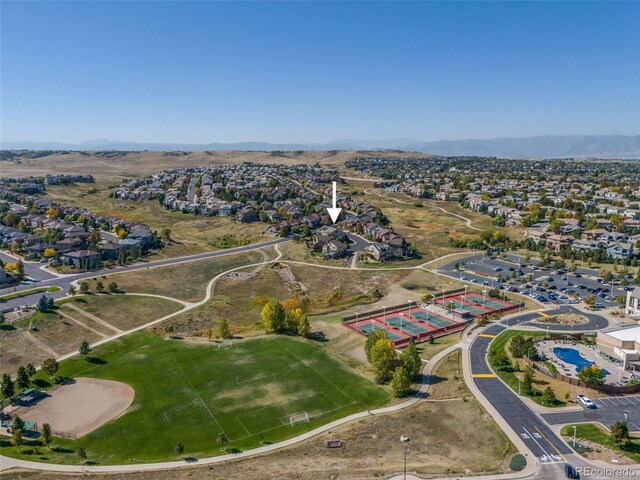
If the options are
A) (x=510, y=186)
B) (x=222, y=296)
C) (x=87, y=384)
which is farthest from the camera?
(x=510, y=186)

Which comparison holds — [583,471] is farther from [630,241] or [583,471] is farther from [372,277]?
[630,241]

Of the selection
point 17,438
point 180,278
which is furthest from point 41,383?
point 180,278

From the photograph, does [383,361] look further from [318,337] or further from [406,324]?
[406,324]

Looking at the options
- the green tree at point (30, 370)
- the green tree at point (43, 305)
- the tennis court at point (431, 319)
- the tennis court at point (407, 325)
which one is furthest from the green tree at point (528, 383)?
the green tree at point (43, 305)

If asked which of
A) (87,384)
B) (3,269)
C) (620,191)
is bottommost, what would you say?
(87,384)

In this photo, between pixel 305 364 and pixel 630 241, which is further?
pixel 630 241

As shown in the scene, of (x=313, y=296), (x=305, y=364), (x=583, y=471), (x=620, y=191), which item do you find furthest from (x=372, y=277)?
(x=620, y=191)

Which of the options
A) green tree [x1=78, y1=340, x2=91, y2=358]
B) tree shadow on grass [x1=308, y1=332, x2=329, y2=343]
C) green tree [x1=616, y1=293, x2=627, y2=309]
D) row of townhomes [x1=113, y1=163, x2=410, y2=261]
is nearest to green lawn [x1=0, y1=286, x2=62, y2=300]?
green tree [x1=78, y1=340, x2=91, y2=358]
